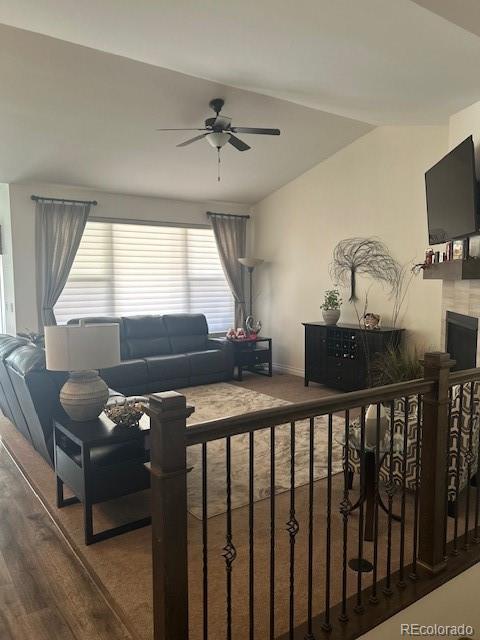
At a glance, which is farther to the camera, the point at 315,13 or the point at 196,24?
the point at 196,24

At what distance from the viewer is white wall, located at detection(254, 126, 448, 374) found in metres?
5.25

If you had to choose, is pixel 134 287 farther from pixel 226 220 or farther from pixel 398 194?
pixel 398 194

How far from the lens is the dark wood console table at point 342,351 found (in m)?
5.35

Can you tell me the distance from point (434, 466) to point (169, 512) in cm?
130

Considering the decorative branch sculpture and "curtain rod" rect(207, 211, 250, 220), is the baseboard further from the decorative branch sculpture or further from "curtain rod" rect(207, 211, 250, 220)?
"curtain rod" rect(207, 211, 250, 220)

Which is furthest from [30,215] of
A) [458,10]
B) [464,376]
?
[464,376]

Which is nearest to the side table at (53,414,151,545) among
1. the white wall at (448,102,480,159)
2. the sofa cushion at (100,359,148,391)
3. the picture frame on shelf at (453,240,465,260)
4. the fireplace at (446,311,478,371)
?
the sofa cushion at (100,359,148,391)

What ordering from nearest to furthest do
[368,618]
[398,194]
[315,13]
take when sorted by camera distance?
[368,618] < [315,13] < [398,194]

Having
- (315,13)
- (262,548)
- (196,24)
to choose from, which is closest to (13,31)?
(196,24)

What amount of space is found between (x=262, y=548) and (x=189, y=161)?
15.4ft

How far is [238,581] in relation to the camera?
220 cm

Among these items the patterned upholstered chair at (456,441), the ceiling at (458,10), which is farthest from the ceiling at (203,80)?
the patterned upholstered chair at (456,441)

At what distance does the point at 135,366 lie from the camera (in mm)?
5652

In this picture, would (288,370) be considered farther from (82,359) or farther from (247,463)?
(82,359)
